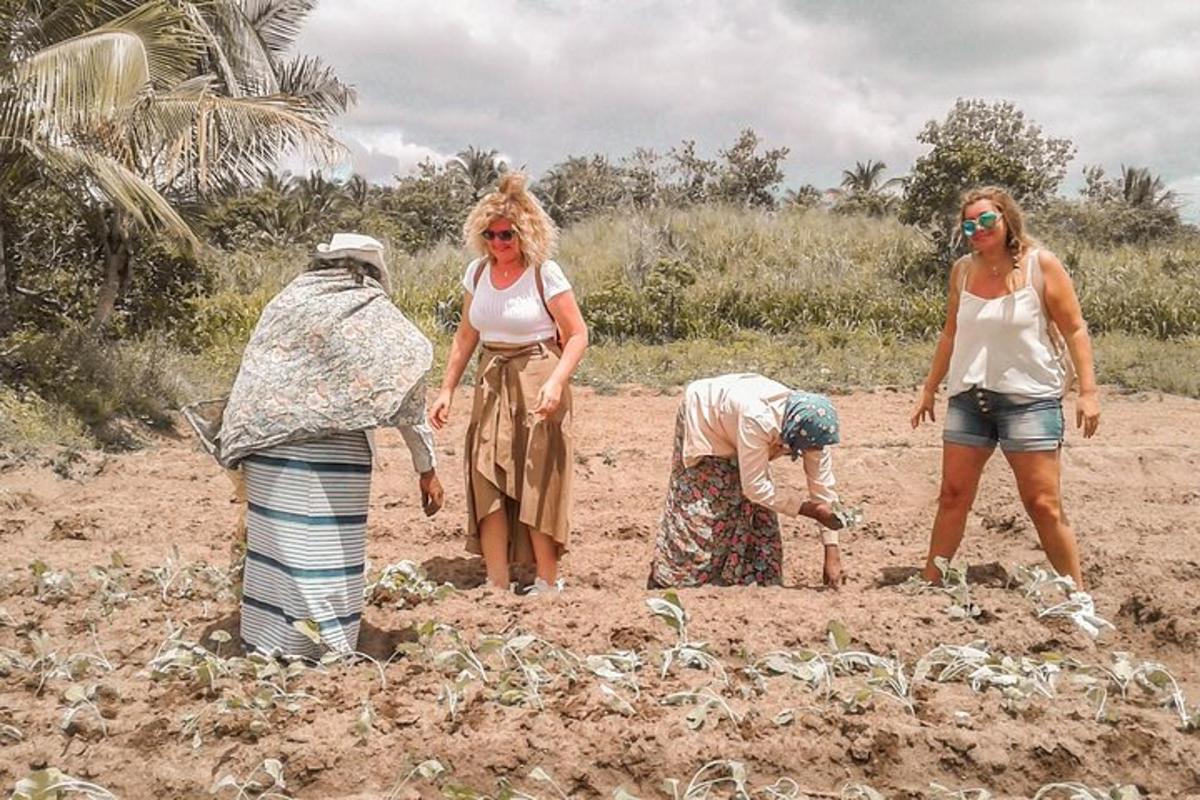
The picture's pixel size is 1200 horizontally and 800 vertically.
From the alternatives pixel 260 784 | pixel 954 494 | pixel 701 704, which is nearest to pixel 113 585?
pixel 260 784

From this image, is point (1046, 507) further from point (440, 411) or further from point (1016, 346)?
point (440, 411)

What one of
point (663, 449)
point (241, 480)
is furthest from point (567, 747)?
point (663, 449)

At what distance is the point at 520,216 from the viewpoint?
358 cm

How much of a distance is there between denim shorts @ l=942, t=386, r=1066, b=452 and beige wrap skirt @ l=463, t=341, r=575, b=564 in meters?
1.48

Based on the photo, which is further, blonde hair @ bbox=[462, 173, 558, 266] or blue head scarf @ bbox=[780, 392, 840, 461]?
blonde hair @ bbox=[462, 173, 558, 266]

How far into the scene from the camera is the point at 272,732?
2553 millimetres

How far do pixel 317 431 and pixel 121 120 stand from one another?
542cm

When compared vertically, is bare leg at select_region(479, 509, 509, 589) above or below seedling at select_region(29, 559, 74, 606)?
above

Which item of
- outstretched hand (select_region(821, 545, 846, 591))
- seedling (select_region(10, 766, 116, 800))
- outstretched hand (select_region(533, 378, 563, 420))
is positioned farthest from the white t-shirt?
seedling (select_region(10, 766, 116, 800))

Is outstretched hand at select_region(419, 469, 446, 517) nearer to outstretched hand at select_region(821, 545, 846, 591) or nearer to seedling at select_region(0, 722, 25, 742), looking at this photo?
seedling at select_region(0, 722, 25, 742)

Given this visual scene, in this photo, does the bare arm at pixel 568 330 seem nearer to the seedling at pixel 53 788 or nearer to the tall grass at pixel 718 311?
the seedling at pixel 53 788

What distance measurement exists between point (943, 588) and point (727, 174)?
21.0 metres

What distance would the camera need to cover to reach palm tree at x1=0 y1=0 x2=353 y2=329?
6770 mm

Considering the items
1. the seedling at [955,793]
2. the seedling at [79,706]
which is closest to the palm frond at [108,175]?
the seedling at [79,706]
